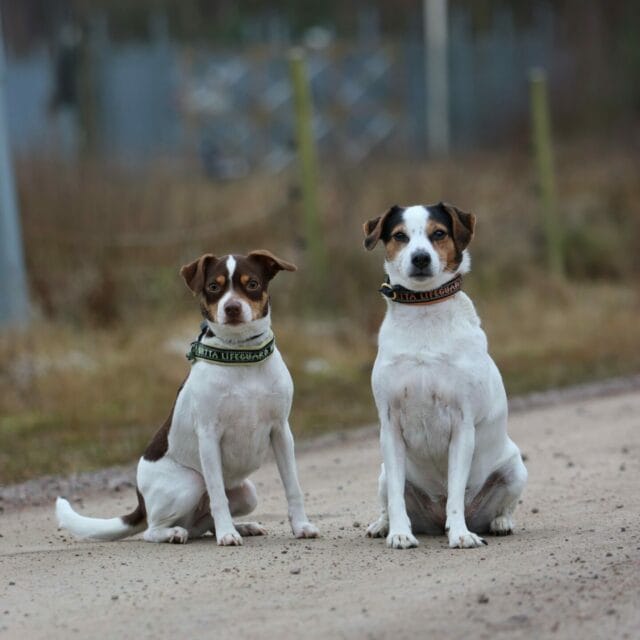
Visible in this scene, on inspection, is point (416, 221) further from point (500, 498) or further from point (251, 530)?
point (251, 530)

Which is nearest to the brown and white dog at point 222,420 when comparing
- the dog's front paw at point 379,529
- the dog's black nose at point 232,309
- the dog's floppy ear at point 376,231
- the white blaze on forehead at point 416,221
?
the dog's black nose at point 232,309

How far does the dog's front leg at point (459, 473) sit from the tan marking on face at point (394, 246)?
34.2 inches

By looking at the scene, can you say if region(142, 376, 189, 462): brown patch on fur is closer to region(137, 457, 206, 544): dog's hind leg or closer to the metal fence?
region(137, 457, 206, 544): dog's hind leg

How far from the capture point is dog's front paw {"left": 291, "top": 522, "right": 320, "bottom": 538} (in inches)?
294

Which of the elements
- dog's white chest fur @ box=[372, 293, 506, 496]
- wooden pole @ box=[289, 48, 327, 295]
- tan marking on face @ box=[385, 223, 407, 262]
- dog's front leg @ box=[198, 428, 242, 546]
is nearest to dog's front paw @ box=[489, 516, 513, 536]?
dog's white chest fur @ box=[372, 293, 506, 496]

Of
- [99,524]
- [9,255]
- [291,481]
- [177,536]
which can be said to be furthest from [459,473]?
[9,255]

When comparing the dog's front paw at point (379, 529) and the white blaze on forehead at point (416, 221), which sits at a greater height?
the white blaze on forehead at point (416, 221)

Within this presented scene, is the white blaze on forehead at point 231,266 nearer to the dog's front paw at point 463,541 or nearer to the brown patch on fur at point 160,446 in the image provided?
the brown patch on fur at point 160,446

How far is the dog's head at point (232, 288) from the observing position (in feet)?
23.8

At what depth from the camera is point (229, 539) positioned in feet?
23.9

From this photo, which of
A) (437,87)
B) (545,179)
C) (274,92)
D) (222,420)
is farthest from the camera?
(437,87)

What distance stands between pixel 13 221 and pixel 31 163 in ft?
5.71

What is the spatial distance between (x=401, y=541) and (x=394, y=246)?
1.41m

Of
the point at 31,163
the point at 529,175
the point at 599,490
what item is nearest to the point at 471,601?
the point at 599,490
